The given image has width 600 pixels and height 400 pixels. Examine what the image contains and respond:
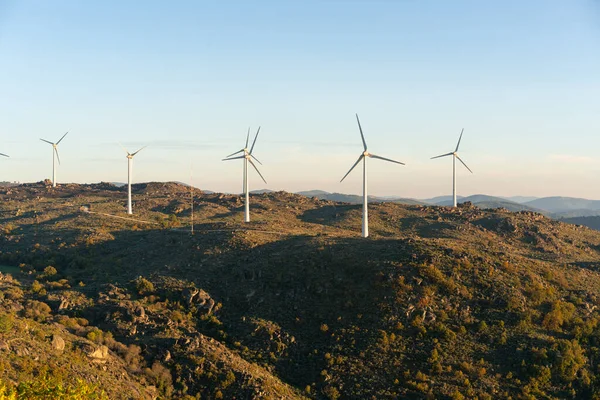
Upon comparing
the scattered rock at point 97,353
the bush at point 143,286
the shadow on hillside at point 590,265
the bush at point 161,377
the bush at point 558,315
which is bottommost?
the bush at point 161,377

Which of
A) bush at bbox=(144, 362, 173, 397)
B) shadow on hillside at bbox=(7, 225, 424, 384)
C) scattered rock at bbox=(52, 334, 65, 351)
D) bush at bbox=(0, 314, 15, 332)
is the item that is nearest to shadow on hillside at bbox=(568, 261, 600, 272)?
shadow on hillside at bbox=(7, 225, 424, 384)

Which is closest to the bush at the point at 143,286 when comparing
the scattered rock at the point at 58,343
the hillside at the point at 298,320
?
the hillside at the point at 298,320

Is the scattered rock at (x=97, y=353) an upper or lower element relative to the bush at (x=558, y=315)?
lower

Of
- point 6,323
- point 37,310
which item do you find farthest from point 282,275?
point 6,323

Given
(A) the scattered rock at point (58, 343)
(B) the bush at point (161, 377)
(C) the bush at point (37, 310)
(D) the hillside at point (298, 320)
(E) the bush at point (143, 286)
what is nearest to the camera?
(A) the scattered rock at point (58, 343)

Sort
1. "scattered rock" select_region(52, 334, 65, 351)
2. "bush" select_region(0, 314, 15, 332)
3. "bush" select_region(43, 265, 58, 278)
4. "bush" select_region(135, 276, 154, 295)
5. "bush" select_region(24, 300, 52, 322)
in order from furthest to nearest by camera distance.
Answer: "bush" select_region(43, 265, 58, 278) < "bush" select_region(135, 276, 154, 295) < "bush" select_region(24, 300, 52, 322) < "scattered rock" select_region(52, 334, 65, 351) < "bush" select_region(0, 314, 15, 332)

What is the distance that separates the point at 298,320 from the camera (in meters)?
62.9

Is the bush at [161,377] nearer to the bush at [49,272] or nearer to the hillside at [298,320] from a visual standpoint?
the hillside at [298,320]

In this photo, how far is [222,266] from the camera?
262 feet

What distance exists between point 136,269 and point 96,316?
20.4m

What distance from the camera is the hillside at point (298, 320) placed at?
5134 centimetres

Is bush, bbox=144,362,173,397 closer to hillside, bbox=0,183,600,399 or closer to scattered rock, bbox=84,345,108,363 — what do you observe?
hillside, bbox=0,183,600,399

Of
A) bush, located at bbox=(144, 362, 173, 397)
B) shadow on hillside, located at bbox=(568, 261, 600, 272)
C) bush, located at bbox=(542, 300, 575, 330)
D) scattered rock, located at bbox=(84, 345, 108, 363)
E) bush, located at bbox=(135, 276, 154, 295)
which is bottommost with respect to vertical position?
bush, located at bbox=(144, 362, 173, 397)

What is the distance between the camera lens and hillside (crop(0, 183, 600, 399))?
168 feet
